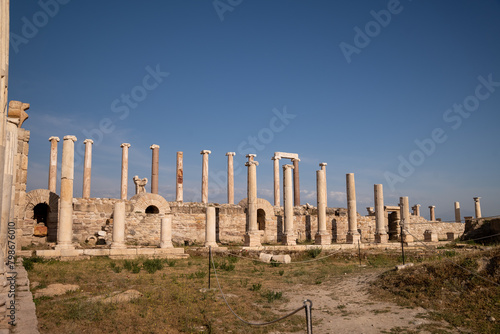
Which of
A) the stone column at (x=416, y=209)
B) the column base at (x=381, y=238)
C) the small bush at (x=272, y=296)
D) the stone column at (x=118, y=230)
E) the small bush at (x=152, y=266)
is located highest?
the stone column at (x=416, y=209)

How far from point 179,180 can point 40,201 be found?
31.1 ft

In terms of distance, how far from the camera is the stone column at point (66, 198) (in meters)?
16.2

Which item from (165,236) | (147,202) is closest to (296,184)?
(147,202)

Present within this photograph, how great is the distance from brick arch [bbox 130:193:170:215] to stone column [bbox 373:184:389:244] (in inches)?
547

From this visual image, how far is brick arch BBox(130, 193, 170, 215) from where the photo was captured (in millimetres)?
23391

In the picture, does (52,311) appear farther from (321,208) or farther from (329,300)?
(321,208)

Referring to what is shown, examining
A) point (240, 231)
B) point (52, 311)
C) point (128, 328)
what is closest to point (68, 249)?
point (52, 311)

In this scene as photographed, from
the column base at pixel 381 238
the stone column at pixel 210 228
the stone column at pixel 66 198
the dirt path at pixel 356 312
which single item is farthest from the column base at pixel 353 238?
the stone column at pixel 66 198

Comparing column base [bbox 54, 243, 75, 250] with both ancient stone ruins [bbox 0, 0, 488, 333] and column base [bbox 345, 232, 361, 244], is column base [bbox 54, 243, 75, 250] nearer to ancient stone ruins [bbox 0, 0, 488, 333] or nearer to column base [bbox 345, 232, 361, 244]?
ancient stone ruins [bbox 0, 0, 488, 333]

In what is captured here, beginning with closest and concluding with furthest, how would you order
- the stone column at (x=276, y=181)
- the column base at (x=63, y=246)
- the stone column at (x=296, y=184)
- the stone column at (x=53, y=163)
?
1. the column base at (x=63, y=246)
2. the stone column at (x=53, y=163)
3. the stone column at (x=276, y=181)
4. the stone column at (x=296, y=184)

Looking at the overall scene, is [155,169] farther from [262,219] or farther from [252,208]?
[252,208]

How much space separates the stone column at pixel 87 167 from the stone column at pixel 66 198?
9900 mm

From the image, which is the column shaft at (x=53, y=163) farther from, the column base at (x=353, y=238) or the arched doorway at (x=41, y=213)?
the column base at (x=353, y=238)

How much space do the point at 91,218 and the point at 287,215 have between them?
11291 millimetres
